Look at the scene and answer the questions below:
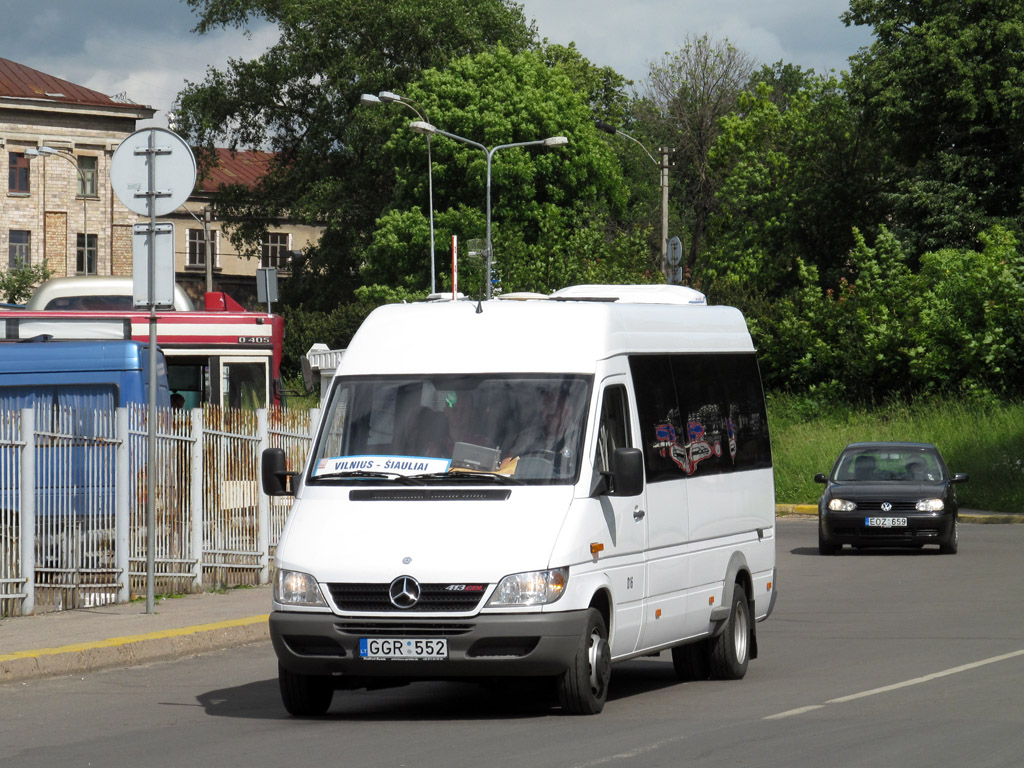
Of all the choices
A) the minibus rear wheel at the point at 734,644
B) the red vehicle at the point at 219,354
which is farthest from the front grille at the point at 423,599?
the red vehicle at the point at 219,354

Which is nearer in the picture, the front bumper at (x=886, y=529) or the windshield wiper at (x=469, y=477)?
the windshield wiper at (x=469, y=477)

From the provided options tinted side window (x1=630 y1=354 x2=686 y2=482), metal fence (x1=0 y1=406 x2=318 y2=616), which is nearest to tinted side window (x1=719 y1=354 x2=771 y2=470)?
tinted side window (x1=630 y1=354 x2=686 y2=482)

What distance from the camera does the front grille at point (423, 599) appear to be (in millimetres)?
9047

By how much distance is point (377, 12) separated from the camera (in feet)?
212

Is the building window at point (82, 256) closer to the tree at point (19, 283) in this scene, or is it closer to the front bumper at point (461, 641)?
the tree at point (19, 283)

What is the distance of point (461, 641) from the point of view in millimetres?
9023

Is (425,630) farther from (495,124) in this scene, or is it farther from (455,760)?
(495,124)

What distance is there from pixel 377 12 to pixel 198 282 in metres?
43.5

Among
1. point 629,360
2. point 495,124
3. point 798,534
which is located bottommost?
point 798,534

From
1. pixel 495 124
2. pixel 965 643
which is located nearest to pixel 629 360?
pixel 965 643

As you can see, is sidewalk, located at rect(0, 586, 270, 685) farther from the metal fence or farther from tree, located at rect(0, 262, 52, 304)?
tree, located at rect(0, 262, 52, 304)

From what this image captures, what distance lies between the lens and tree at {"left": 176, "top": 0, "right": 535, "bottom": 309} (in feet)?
213

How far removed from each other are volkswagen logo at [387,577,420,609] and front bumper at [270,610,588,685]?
9cm

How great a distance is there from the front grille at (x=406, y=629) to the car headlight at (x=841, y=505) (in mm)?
16015
